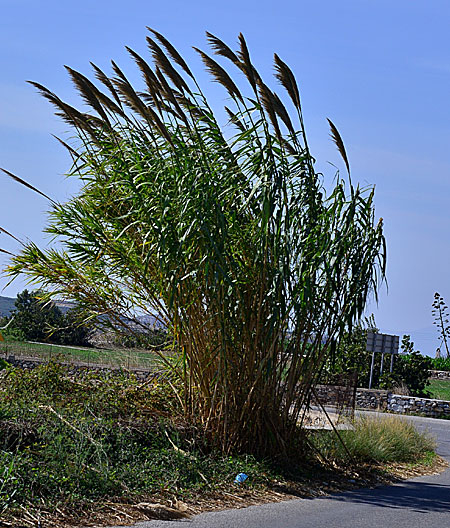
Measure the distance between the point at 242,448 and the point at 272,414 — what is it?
592 mm

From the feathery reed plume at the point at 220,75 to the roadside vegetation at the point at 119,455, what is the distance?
4220mm

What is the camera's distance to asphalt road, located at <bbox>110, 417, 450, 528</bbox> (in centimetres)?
716

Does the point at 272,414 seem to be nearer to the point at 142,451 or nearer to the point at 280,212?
the point at 142,451

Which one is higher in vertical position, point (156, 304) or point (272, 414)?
point (156, 304)

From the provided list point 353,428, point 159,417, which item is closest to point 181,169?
point 159,417

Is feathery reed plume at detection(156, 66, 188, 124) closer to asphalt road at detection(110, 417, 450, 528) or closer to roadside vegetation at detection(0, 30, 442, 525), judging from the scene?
roadside vegetation at detection(0, 30, 442, 525)

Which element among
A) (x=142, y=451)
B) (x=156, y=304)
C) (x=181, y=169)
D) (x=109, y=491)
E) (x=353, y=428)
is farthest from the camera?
(x=353, y=428)

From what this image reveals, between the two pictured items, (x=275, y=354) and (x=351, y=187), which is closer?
(x=275, y=354)

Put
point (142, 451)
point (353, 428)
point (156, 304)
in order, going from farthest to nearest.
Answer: point (353, 428), point (156, 304), point (142, 451)

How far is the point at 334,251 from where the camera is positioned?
995 centimetres

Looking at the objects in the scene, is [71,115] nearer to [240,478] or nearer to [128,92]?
[128,92]

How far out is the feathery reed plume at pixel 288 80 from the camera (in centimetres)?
998

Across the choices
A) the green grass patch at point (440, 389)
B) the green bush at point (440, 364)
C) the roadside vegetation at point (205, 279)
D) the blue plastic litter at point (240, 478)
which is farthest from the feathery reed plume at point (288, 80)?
the green bush at point (440, 364)

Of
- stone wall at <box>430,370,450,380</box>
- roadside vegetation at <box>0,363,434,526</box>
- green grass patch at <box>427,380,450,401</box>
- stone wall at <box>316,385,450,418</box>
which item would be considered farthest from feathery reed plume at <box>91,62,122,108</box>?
stone wall at <box>430,370,450,380</box>
